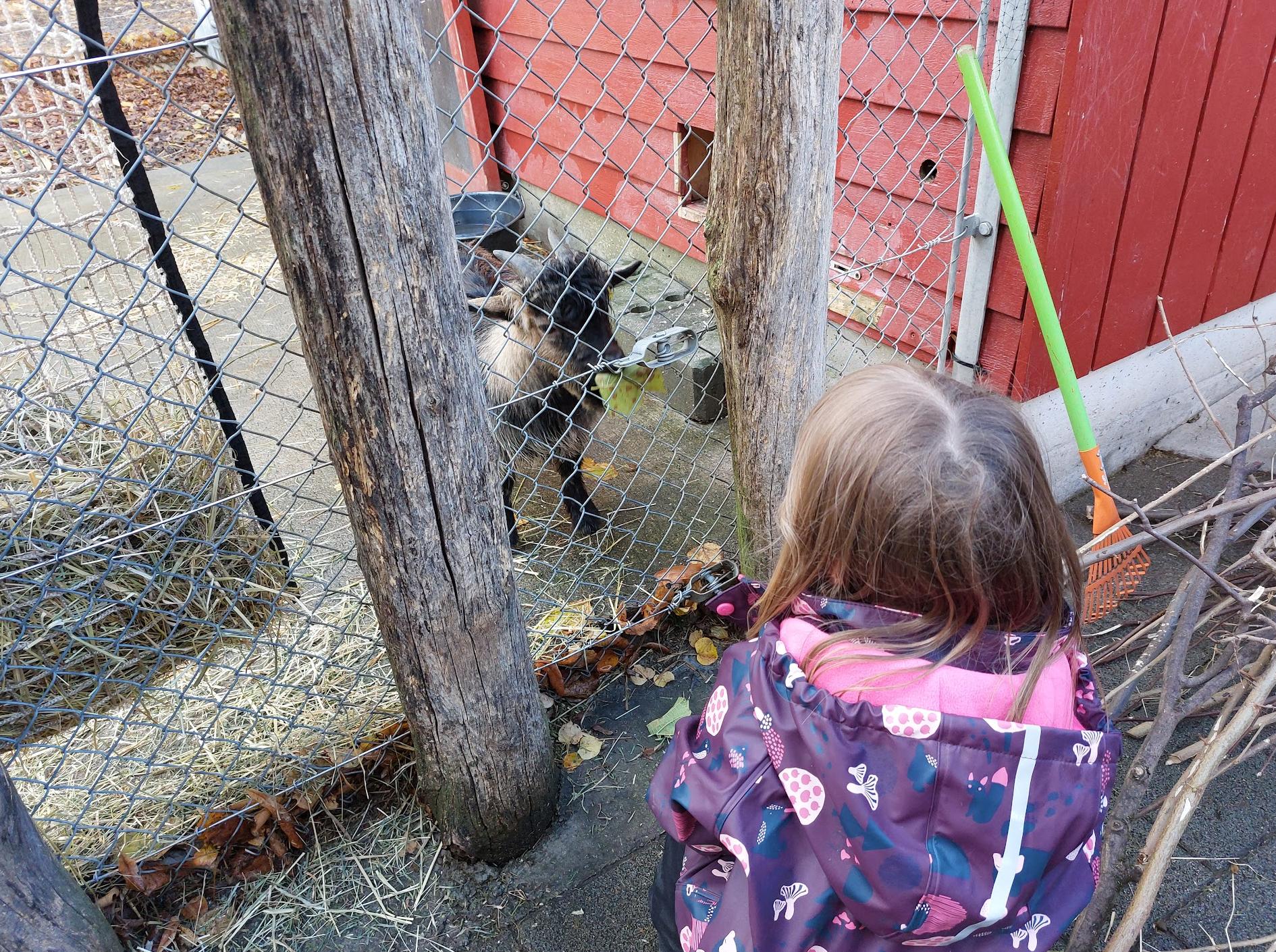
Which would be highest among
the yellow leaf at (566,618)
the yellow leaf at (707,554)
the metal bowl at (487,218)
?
the metal bowl at (487,218)

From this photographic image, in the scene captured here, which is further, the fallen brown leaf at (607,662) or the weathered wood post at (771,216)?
the fallen brown leaf at (607,662)

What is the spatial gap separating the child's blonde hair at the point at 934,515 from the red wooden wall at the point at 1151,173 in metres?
1.91

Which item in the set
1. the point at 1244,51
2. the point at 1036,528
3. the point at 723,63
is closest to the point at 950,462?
the point at 1036,528

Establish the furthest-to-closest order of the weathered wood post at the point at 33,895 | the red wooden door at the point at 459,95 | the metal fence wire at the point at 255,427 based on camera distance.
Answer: the red wooden door at the point at 459,95
the metal fence wire at the point at 255,427
the weathered wood post at the point at 33,895

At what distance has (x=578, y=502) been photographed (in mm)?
3541

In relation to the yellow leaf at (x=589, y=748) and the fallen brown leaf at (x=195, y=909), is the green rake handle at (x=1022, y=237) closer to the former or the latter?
the yellow leaf at (x=589, y=748)

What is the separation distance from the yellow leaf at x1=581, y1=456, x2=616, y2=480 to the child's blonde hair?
8.60ft

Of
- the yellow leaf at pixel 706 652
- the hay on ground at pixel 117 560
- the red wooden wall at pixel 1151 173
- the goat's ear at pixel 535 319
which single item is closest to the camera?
the hay on ground at pixel 117 560

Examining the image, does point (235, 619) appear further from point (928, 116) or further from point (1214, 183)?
point (1214, 183)

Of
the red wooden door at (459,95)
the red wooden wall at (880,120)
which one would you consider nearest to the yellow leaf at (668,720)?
the red wooden wall at (880,120)

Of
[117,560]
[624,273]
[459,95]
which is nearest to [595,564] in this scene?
[624,273]

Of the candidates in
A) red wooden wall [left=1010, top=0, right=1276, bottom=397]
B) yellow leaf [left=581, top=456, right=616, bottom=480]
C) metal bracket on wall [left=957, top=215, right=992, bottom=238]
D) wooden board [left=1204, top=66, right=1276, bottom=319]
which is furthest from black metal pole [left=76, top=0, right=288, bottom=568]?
wooden board [left=1204, top=66, right=1276, bottom=319]

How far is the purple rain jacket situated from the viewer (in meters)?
1.09

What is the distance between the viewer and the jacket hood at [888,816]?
1.09 m
